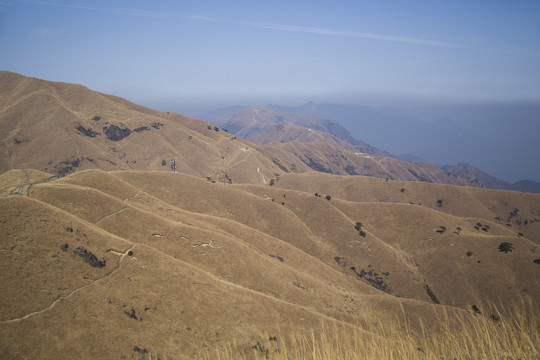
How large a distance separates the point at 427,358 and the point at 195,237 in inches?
2032

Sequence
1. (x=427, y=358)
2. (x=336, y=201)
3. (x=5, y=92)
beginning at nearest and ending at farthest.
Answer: (x=427, y=358)
(x=336, y=201)
(x=5, y=92)

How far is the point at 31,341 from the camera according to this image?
23.6 m

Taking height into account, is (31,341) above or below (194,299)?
above

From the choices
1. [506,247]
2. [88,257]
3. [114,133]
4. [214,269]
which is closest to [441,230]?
[506,247]

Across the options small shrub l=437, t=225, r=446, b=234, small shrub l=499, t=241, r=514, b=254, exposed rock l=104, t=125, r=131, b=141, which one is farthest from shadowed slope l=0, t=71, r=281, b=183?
small shrub l=499, t=241, r=514, b=254

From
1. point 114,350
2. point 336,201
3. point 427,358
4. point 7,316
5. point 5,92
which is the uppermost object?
point 5,92

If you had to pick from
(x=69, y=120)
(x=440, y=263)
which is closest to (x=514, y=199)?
(x=440, y=263)

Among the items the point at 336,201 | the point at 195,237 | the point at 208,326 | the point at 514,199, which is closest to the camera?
the point at 208,326

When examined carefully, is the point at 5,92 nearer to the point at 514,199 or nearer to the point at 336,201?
the point at 336,201

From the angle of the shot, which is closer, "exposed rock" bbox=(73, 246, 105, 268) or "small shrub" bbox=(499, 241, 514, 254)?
"exposed rock" bbox=(73, 246, 105, 268)

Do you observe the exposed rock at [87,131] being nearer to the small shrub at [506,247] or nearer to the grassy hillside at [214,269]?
the grassy hillside at [214,269]

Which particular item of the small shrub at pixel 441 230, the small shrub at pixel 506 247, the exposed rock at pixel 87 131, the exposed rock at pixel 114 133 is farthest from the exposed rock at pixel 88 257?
the exposed rock at pixel 114 133

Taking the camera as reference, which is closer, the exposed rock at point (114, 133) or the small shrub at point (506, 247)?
the small shrub at point (506, 247)

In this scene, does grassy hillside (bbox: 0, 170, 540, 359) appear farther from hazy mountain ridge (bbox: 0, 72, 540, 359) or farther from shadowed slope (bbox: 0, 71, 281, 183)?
shadowed slope (bbox: 0, 71, 281, 183)
